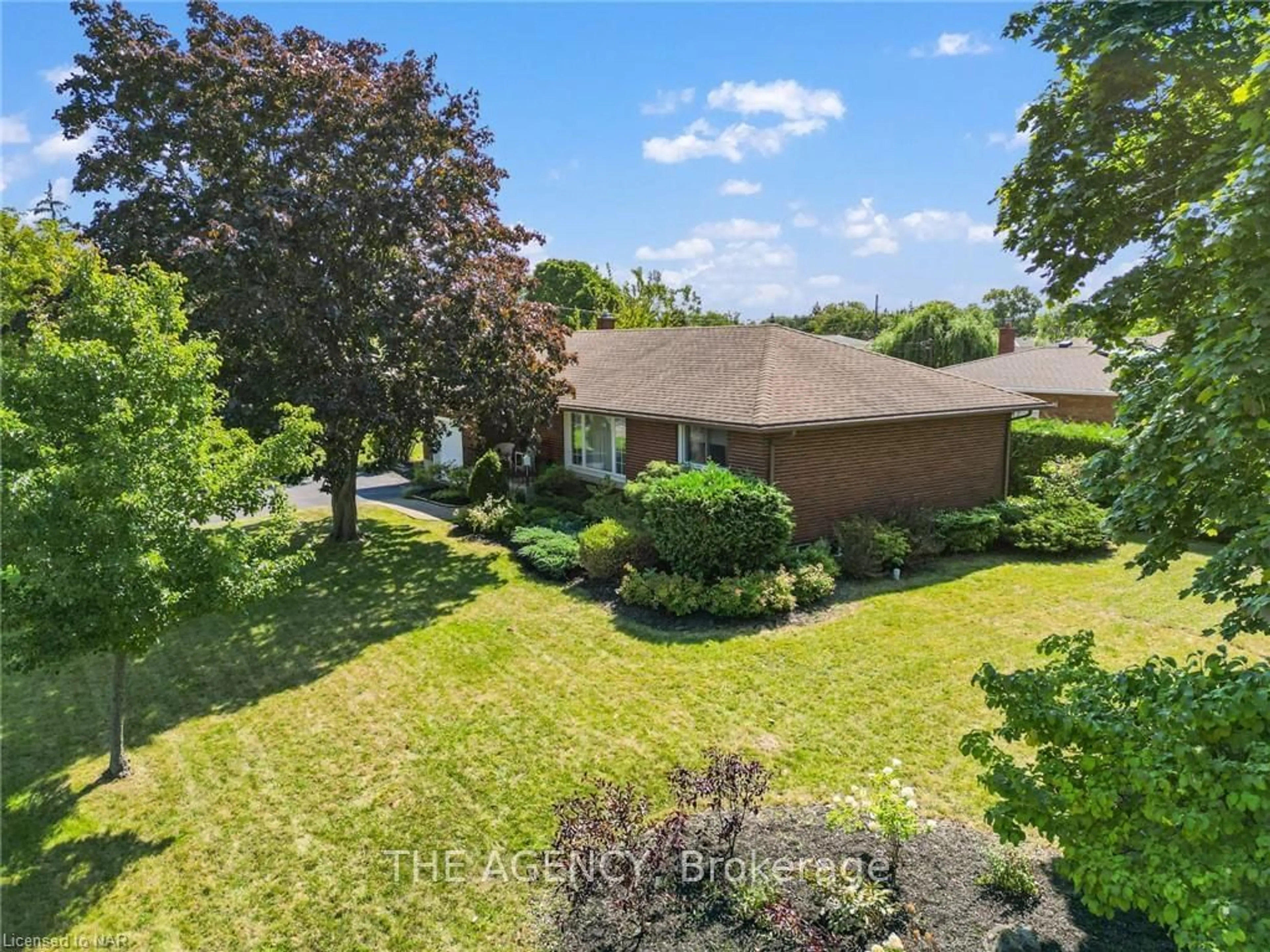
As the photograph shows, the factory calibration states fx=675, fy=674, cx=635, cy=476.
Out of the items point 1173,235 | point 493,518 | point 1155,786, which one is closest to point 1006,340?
point 493,518

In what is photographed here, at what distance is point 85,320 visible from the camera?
630cm

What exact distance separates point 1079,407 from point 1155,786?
27083 mm

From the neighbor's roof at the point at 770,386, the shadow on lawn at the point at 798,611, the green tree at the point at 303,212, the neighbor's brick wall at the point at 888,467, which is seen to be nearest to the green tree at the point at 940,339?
the neighbor's roof at the point at 770,386

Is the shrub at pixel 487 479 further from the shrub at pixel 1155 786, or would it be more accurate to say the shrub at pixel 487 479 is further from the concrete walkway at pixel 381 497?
the shrub at pixel 1155 786

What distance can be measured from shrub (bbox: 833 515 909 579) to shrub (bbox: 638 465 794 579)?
1.64 metres

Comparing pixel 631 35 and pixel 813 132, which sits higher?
pixel 631 35

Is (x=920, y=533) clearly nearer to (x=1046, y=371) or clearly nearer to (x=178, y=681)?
(x=178, y=681)

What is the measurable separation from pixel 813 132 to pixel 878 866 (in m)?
10.1

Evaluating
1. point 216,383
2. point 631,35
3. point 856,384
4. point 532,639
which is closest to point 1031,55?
point 631,35

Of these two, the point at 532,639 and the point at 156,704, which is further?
the point at 532,639

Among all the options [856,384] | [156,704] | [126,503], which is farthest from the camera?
[856,384]

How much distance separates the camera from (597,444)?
18828 mm

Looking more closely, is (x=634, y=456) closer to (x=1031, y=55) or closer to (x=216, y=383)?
(x=216, y=383)

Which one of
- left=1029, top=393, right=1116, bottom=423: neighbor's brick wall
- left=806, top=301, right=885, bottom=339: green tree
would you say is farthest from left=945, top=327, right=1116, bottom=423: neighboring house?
left=806, top=301, right=885, bottom=339: green tree
